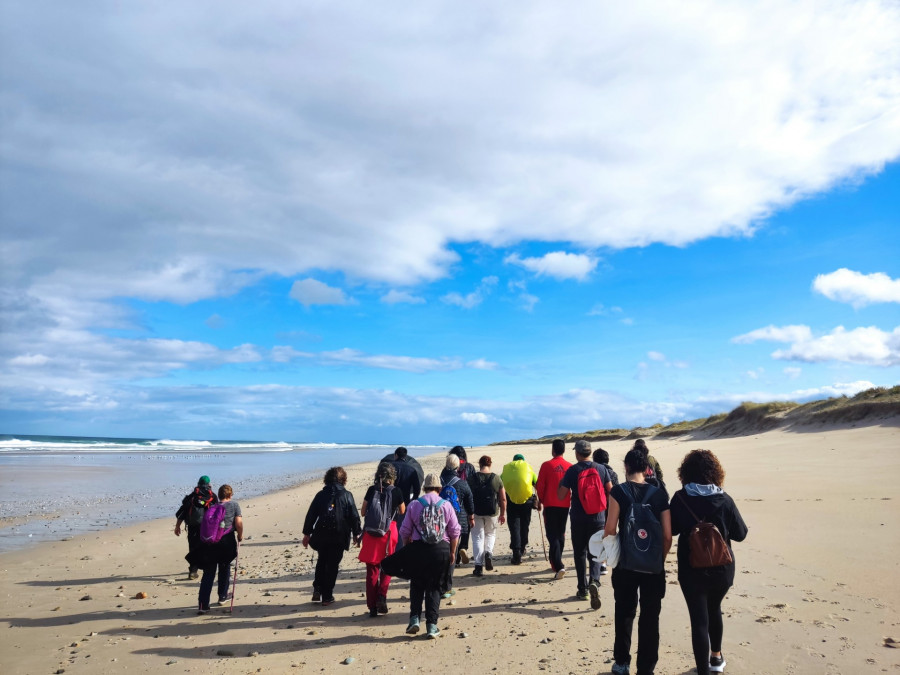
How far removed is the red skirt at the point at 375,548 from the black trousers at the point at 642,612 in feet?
10.6

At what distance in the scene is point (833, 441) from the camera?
22.2 metres

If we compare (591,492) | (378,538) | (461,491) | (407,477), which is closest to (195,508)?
(407,477)

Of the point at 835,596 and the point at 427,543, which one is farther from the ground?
the point at 427,543

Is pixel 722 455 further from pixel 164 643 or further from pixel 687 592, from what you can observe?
pixel 164 643

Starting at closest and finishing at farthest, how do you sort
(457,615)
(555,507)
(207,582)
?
(457,615), (207,582), (555,507)

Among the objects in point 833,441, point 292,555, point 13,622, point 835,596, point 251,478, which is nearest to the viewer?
point 835,596

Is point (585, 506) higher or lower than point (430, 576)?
higher

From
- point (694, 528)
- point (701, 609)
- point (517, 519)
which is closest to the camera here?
point (694, 528)

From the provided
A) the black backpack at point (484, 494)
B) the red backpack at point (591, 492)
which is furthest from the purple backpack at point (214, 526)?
the red backpack at point (591, 492)

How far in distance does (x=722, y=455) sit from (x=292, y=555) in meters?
18.9

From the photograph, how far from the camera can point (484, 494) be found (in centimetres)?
955

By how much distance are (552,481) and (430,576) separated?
2.83 metres

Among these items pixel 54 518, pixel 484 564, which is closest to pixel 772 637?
pixel 484 564

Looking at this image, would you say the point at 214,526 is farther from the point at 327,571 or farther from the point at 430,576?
the point at 430,576
